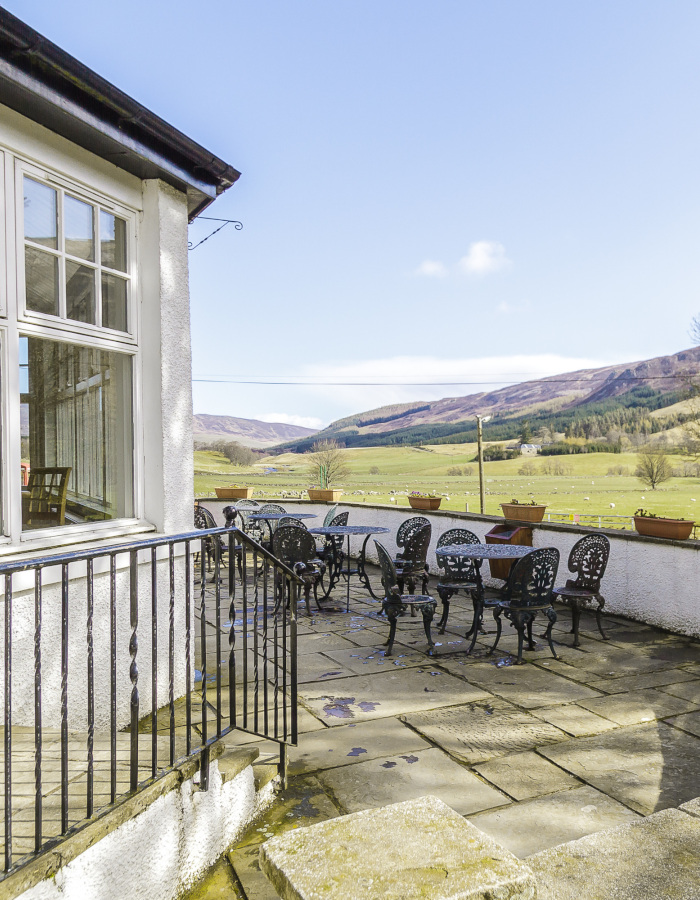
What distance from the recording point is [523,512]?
25.6 ft

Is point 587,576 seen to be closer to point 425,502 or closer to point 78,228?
point 425,502

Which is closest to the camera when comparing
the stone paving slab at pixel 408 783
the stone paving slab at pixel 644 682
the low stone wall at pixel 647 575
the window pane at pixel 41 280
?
the stone paving slab at pixel 408 783

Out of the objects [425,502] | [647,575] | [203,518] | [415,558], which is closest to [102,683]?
[415,558]

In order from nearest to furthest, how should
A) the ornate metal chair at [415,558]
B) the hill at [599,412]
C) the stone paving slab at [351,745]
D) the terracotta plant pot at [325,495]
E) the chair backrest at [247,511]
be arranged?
the stone paving slab at [351,745], the ornate metal chair at [415,558], the chair backrest at [247,511], the terracotta plant pot at [325,495], the hill at [599,412]

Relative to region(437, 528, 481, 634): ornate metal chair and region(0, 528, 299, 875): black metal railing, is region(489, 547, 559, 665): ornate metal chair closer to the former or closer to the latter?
region(437, 528, 481, 634): ornate metal chair

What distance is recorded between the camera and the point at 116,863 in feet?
6.11

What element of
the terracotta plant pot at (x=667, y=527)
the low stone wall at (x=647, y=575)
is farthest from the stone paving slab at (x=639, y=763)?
the terracotta plant pot at (x=667, y=527)

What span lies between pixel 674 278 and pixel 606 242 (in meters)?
16.0

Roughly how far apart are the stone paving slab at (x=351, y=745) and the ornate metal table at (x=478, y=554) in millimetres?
1750

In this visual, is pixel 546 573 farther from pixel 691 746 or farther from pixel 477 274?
pixel 477 274

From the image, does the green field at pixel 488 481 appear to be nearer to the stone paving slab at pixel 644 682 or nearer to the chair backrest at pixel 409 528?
the chair backrest at pixel 409 528

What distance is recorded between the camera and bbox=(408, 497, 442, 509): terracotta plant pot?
9.38 m

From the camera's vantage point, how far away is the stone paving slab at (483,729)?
331 cm

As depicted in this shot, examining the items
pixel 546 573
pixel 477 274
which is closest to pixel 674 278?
pixel 477 274
